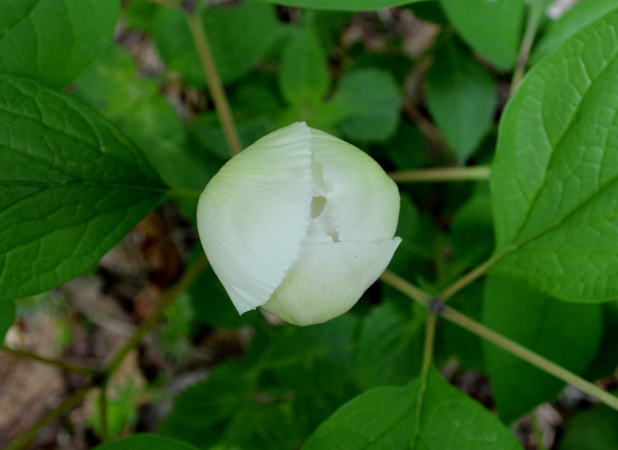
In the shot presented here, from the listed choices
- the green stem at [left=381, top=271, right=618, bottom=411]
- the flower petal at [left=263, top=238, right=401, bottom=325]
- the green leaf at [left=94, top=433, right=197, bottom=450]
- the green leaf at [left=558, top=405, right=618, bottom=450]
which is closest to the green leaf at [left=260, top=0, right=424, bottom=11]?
the flower petal at [left=263, top=238, right=401, bottom=325]

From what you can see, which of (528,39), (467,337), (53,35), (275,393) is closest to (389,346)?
(467,337)

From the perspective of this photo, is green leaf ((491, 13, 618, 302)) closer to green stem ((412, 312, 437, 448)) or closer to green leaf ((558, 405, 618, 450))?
green stem ((412, 312, 437, 448))

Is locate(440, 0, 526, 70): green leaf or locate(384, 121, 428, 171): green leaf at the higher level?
locate(440, 0, 526, 70): green leaf

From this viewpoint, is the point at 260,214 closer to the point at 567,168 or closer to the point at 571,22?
the point at 567,168

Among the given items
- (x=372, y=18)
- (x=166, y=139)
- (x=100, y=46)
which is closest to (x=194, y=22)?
(x=100, y=46)

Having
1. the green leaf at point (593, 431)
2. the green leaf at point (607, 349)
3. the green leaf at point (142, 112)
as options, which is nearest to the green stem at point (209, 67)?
the green leaf at point (142, 112)
